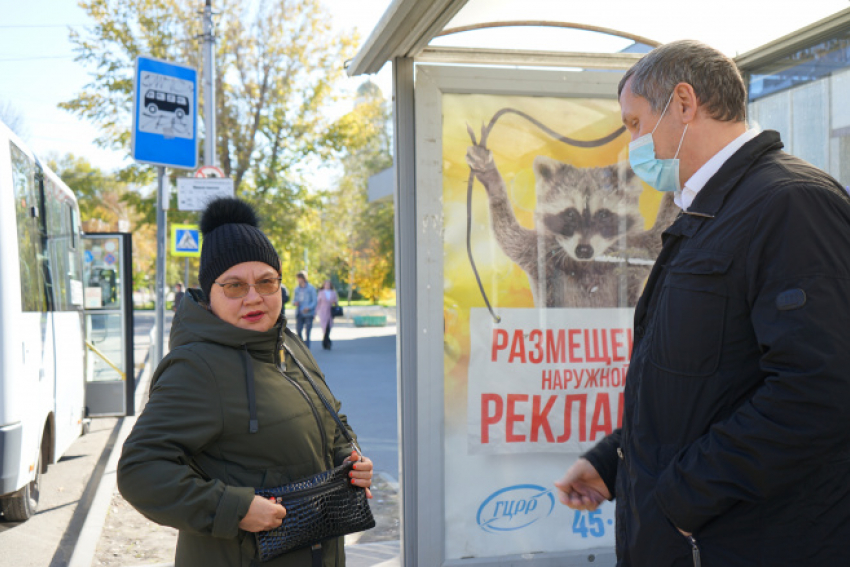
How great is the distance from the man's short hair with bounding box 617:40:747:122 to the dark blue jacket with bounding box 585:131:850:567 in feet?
0.41

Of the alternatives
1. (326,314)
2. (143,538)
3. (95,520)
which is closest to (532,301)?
(143,538)

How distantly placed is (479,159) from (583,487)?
2.11m

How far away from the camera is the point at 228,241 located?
97.7 inches

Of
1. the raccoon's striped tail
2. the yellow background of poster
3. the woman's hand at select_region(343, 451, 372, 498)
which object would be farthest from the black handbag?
the raccoon's striped tail

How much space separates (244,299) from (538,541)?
7.67ft

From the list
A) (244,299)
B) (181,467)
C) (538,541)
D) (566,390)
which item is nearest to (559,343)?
(566,390)

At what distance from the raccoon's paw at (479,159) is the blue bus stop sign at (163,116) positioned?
5382 mm

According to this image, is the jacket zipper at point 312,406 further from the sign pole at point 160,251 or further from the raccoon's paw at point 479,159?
the sign pole at point 160,251

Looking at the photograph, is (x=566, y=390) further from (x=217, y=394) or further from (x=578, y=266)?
(x=217, y=394)

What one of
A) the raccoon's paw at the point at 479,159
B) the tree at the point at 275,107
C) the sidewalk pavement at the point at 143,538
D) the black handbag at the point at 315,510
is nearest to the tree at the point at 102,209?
the tree at the point at 275,107

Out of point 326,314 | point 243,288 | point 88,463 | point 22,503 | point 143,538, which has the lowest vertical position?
point 88,463

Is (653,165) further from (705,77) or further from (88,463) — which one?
(88,463)

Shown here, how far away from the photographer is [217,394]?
2197 millimetres

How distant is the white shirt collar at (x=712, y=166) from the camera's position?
187cm
